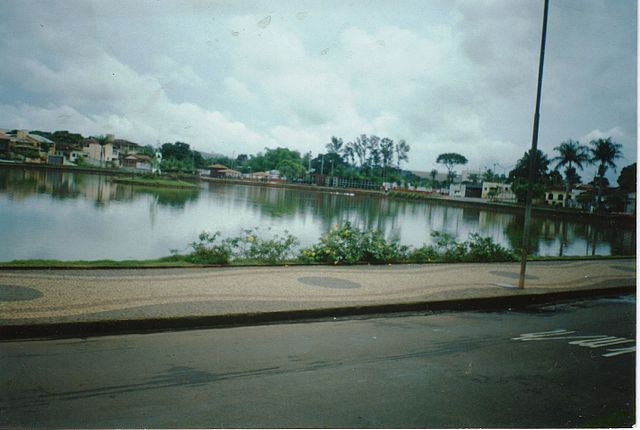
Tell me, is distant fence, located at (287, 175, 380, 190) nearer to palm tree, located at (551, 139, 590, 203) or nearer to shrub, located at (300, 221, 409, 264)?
palm tree, located at (551, 139, 590, 203)

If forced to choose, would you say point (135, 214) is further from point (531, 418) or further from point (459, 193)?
point (459, 193)

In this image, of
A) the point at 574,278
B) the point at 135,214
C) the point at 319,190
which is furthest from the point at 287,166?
the point at 574,278

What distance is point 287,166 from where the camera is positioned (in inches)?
3873

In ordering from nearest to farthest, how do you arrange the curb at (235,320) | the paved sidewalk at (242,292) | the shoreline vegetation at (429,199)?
the curb at (235,320) < the paved sidewalk at (242,292) < the shoreline vegetation at (429,199)

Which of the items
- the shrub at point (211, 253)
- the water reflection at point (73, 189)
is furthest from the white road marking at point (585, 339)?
the water reflection at point (73, 189)

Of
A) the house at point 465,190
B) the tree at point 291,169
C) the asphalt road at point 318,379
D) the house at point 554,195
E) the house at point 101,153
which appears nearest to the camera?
the asphalt road at point 318,379

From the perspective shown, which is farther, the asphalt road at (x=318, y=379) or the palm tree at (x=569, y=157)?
the palm tree at (x=569, y=157)

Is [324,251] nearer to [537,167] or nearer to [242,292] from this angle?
[242,292]

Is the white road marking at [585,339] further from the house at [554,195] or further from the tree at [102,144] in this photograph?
the house at [554,195]

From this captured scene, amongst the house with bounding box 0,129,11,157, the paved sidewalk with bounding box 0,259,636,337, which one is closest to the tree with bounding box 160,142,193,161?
the house with bounding box 0,129,11,157

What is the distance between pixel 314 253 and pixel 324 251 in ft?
0.86

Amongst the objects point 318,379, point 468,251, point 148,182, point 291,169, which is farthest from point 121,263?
point 291,169

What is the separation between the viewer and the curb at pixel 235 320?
20.1 ft

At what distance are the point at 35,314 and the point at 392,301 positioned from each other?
5.30 m
